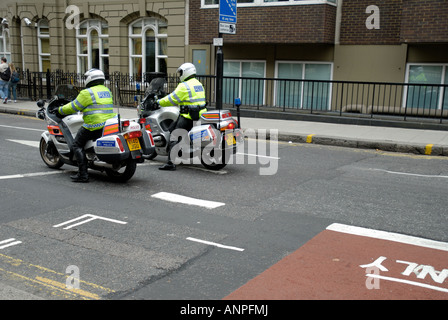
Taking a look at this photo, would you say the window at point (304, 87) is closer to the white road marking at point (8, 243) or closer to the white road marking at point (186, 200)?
the white road marking at point (186, 200)

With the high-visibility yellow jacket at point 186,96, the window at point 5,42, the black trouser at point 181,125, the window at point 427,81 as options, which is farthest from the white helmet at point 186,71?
the window at point 5,42

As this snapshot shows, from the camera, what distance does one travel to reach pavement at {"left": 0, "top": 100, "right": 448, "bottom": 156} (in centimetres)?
1135

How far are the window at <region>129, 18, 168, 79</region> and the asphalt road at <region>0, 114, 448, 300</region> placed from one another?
39.0ft

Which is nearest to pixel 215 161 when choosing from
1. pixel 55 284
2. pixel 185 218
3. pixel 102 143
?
pixel 102 143

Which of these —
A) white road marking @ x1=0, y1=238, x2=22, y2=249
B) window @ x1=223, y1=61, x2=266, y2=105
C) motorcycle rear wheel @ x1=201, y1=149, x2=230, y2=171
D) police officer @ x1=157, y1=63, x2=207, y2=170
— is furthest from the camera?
window @ x1=223, y1=61, x2=266, y2=105

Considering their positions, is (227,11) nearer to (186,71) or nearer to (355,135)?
(355,135)

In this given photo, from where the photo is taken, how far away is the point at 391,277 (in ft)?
14.6

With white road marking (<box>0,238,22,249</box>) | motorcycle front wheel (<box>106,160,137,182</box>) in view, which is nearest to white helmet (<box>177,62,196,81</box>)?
motorcycle front wheel (<box>106,160,137,182</box>)

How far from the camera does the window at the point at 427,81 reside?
49.1 feet

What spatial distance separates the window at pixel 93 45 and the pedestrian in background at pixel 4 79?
4.32 m

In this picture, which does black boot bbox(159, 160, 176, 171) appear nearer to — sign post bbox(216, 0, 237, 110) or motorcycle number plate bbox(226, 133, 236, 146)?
motorcycle number plate bbox(226, 133, 236, 146)

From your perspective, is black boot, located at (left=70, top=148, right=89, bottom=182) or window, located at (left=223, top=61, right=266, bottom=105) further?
window, located at (left=223, top=61, right=266, bottom=105)

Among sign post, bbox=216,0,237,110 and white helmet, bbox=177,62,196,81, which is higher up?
sign post, bbox=216,0,237,110
